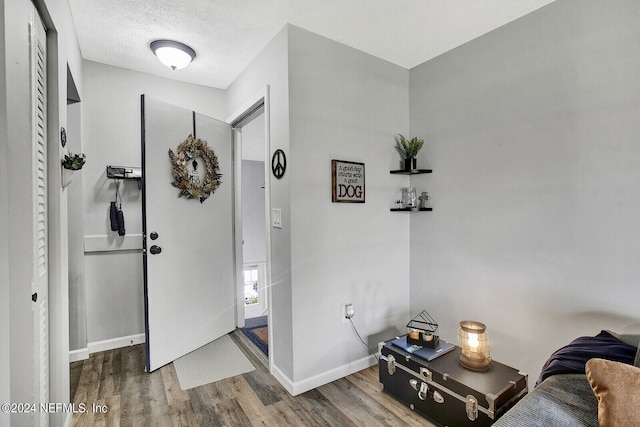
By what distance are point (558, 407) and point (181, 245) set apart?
255 centimetres

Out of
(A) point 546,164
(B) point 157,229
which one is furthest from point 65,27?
(A) point 546,164

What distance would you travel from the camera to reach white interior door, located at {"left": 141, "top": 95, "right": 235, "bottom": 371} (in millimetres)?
2387

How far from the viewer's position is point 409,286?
8.83 feet

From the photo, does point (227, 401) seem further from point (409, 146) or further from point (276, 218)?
point (409, 146)

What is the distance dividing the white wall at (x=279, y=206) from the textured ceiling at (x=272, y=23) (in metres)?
0.17

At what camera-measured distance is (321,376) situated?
2.18 meters

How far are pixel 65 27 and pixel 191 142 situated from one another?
106 cm

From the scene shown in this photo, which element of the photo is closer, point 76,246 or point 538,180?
point 538,180

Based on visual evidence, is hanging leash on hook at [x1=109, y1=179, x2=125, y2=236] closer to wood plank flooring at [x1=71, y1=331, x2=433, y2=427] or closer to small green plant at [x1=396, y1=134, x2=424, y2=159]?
wood plank flooring at [x1=71, y1=331, x2=433, y2=427]

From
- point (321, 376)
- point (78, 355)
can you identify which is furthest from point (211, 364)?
point (78, 355)

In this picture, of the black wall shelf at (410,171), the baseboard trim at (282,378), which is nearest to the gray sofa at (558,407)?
the baseboard trim at (282,378)

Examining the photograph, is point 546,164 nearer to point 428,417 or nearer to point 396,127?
point 396,127

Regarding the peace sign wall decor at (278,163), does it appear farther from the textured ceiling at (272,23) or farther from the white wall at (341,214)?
the textured ceiling at (272,23)

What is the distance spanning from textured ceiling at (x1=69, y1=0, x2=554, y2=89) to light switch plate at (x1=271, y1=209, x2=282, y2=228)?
4.12 ft
